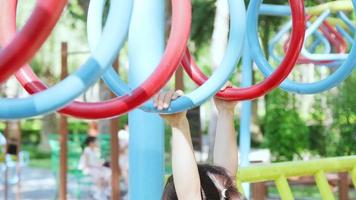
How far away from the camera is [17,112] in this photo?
3.37 ft

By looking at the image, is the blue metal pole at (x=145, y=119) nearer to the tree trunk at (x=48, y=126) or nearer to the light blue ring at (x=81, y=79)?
the light blue ring at (x=81, y=79)

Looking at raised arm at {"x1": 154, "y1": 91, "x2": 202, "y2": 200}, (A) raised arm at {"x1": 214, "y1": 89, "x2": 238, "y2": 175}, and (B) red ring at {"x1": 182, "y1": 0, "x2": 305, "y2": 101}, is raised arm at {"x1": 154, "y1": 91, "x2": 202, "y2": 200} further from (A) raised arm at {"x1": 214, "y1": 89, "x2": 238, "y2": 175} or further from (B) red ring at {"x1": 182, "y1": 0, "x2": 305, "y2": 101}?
(A) raised arm at {"x1": 214, "y1": 89, "x2": 238, "y2": 175}

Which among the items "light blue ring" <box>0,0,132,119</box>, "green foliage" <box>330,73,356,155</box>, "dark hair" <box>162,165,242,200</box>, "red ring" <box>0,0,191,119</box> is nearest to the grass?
"green foliage" <box>330,73,356,155</box>

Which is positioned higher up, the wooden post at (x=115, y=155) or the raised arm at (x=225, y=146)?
the raised arm at (x=225, y=146)

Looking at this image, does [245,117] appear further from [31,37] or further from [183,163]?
[31,37]

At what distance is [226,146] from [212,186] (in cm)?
23

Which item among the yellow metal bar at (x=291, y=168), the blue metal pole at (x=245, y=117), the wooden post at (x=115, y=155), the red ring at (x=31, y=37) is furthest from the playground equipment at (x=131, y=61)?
the blue metal pole at (x=245, y=117)

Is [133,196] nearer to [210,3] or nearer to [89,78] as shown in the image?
[89,78]

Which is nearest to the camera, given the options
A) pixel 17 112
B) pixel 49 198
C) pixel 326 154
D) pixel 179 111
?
pixel 17 112

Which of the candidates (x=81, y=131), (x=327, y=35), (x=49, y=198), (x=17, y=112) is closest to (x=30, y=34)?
(x=17, y=112)

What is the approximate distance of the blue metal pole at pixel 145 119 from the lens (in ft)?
5.55

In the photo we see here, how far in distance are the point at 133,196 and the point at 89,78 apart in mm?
743

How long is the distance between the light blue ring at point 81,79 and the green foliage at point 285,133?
31.1ft

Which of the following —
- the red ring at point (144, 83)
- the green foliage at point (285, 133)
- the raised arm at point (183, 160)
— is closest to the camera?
the red ring at point (144, 83)
